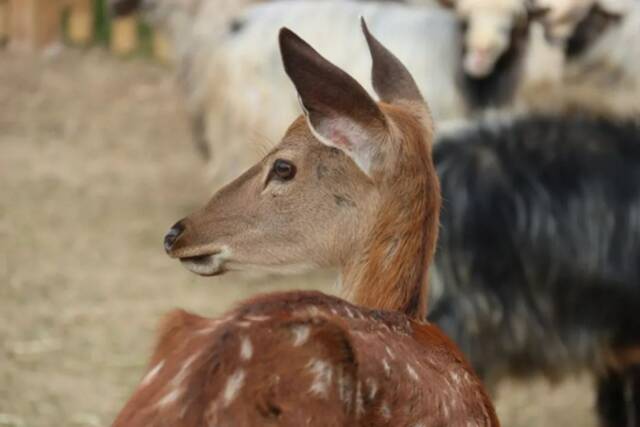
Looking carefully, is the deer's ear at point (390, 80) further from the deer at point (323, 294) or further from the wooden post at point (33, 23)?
the wooden post at point (33, 23)

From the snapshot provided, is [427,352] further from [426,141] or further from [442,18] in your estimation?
[442,18]

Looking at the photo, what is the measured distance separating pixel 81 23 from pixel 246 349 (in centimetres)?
1127

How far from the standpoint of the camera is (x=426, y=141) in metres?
3.38

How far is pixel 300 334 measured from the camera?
2.24 meters

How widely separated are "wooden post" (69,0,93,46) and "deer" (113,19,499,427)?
9666 mm

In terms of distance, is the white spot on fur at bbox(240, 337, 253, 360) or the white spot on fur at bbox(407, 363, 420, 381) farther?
the white spot on fur at bbox(407, 363, 420, 381)

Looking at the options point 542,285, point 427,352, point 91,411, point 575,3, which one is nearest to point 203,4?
point 575,3

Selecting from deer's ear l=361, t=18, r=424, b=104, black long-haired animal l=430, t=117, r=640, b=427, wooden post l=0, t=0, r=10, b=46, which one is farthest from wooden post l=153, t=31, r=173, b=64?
deer's ear l=361, t=18, r=424, b=104

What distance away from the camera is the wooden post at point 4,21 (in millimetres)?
12562

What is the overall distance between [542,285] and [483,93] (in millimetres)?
2866

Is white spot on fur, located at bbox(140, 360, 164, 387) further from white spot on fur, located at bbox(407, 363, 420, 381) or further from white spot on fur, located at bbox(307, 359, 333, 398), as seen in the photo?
white spot on fur, located at bbox(407, 363, 420, 381)

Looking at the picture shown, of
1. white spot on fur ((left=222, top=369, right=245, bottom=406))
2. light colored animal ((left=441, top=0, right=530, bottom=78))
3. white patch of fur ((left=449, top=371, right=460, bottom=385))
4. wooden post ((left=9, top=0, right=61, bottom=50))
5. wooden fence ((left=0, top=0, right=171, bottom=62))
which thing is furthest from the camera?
wooden fence ((left=0, top=0, right=171, bottom=62))

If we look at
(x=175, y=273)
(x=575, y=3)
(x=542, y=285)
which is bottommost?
(x=175, y=273)

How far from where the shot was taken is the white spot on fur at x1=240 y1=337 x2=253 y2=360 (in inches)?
86.2
